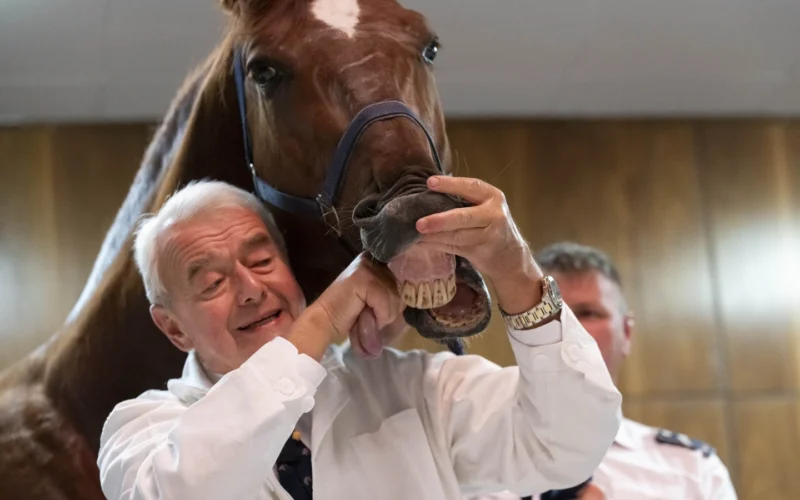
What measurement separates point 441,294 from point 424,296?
0.02 meters

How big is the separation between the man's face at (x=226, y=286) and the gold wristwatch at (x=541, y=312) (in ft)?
0.98

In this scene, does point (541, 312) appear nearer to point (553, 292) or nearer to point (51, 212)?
point (553, 292)

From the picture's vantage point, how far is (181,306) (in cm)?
102

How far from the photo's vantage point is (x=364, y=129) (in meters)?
0.90

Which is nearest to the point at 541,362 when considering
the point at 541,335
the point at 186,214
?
the point at 541,335

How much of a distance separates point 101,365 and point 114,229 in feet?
1.08

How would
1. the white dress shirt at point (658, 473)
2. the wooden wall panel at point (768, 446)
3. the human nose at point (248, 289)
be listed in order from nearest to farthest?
the human nose at point (248, 289) < the white dress shirt at point (658, 473) < the wooden wall panel at point (768, 446)

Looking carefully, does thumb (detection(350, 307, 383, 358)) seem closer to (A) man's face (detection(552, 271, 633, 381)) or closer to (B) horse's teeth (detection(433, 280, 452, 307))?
(B) horse's teeth (detection(433, 280, 452, 307))

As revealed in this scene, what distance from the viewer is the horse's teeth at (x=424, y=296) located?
0.81m

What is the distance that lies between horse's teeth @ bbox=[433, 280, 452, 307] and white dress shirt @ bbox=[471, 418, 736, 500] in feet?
3.73

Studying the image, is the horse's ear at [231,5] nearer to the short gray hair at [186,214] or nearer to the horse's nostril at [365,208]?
the short gray hair at [186,214]

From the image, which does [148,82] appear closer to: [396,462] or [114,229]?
[114,229]

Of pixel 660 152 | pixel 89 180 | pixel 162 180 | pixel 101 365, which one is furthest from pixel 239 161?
pixel 660 152

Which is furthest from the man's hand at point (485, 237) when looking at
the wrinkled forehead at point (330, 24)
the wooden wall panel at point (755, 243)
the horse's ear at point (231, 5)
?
the wooden wall panel at point (755, 243)
